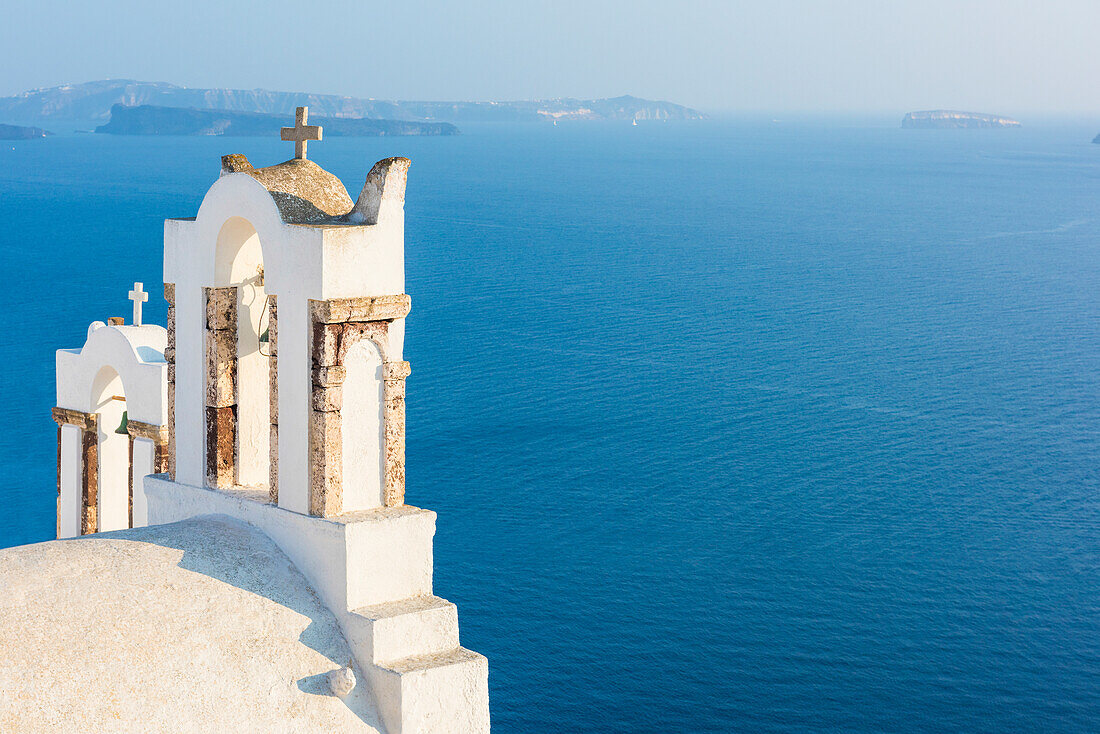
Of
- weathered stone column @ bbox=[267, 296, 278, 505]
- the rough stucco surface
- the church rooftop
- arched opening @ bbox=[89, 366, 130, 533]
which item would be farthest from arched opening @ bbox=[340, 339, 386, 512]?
arched opening @ bbox=[89, 366, 130, 533]

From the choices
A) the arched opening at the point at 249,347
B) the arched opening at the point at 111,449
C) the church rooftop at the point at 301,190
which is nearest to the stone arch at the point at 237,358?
the arched opening at the point at 249,347

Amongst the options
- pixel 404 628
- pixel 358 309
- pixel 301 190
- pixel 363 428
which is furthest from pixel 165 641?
pixel 301 190

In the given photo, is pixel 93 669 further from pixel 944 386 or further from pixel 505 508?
pixel 944 386

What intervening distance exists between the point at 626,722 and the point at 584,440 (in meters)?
23.6

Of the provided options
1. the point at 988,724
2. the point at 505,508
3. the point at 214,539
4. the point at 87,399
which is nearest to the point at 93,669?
the point at 214,539

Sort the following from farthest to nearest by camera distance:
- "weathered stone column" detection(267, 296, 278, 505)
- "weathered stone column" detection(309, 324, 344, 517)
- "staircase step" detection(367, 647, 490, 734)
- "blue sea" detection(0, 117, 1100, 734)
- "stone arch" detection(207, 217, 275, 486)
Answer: "blue sea" detection(0, 117, 1100, 734)
"stone arch" detection(207, 217, 275, 486)
"weathered stone column" detection(267, 296, 278, 505)
"weathered stone column" detection(309, 324, 344, 517)
"staircase step" detection(367, 647, 490, 734)

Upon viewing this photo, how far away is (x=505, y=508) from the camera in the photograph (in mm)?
49562

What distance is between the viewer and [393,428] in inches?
400

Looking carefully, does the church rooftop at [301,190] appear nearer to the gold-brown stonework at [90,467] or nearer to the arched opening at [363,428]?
the arched opening at [363,428]

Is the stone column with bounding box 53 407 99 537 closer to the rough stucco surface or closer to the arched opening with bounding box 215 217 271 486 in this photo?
the arched opening with bounding box 215 217 271 486

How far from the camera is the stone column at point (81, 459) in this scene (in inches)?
659

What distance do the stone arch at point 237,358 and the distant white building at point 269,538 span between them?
0.06 ft

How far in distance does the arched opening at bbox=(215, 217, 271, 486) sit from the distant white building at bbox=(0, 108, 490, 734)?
2cm

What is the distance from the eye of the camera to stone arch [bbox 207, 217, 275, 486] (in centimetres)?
1083
